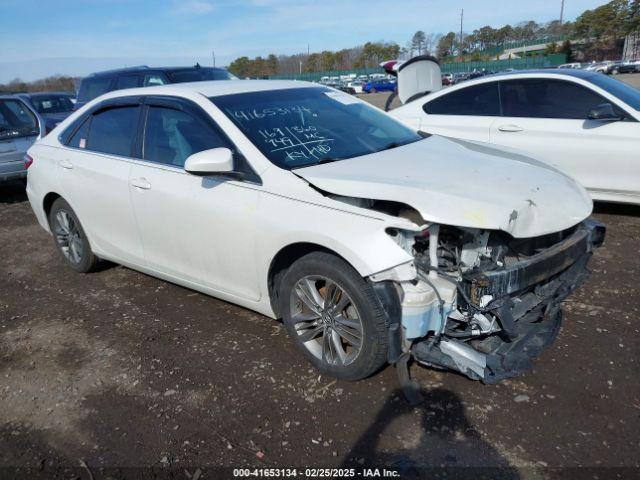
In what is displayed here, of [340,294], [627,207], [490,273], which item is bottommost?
[627,207]

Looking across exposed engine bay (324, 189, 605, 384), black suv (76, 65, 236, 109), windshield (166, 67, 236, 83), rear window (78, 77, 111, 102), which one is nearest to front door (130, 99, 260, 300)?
exposed engine bay (324, 189, 605, 384)

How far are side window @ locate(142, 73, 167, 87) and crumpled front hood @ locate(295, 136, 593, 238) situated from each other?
21.4 ft

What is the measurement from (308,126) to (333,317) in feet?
4.69

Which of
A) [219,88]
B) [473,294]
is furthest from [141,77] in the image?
[473,294]

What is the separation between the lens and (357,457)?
8.23 feet

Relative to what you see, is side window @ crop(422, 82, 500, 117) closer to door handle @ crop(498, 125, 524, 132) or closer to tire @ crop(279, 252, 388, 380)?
door handle @ crop(498, 125, 524, 132)

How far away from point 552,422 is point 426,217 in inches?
50.1

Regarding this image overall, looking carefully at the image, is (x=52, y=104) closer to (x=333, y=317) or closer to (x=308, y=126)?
(x=308, y=126)

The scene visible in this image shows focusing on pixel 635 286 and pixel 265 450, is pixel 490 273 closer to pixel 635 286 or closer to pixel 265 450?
pixel 265 450

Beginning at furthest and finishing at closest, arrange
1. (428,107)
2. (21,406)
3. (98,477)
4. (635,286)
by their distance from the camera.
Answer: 1. (428,107)
2. (635,286)
3. (21,406)
4. (98,477)

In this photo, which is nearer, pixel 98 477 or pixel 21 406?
pixel 98 477

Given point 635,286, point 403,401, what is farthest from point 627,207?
point 403,401

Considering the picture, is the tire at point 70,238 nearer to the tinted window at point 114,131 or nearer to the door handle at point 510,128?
the tinted window at point 114,131

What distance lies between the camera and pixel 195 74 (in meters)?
9.09
